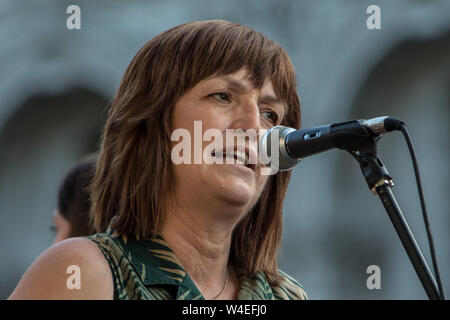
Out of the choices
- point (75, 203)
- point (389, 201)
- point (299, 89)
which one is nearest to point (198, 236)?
point (389, 201)

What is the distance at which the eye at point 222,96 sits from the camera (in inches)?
93.1

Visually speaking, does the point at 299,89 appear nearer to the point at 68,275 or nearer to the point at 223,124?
the point at 223,124

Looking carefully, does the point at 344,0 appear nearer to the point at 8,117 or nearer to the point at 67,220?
the point at 8,117

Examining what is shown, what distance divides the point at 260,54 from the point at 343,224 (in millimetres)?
4479

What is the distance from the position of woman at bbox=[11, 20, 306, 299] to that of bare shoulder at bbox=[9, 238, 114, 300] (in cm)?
2

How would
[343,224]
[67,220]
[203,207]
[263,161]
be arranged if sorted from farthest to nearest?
1. [343,224]
2. [67,220]
3. [203,207]
4. [263,161]

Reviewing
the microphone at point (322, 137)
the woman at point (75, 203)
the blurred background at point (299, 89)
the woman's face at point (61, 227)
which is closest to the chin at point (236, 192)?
the microphone at point (322, 137)

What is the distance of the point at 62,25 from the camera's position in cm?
719

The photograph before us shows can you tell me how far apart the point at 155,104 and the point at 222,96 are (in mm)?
231

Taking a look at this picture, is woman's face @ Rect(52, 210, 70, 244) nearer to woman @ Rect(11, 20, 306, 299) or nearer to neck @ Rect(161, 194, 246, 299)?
woman @ Rect(11, 20, 306, 299)

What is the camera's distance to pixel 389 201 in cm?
177
